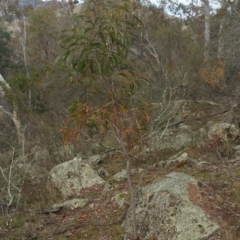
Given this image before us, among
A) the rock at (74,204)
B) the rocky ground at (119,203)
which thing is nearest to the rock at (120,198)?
the rocky ground at (119,203)

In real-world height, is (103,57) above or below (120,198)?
above

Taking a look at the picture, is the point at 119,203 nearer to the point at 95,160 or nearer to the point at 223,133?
the point at 95,160

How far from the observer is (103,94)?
125 inches

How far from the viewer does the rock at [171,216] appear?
325 centimetres

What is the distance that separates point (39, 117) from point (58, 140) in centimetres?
145

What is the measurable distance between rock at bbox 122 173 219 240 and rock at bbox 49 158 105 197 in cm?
154

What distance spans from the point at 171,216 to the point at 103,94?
1.13 meters

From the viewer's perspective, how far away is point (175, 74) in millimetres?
11570

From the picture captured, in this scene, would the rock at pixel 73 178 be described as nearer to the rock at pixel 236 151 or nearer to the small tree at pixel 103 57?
the rock at pixel 236 151

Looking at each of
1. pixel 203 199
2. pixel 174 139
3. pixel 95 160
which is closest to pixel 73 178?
pixel 95 160

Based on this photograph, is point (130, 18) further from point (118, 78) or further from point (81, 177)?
point (81, 177)

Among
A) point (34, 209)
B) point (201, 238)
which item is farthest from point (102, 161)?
point (201, 238)

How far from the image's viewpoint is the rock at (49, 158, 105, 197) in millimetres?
5094

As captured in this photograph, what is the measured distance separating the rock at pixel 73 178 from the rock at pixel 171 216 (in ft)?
5.07
